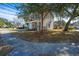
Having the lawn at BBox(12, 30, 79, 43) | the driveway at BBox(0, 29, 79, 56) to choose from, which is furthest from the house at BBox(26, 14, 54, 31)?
the driveway at BBox(0, 29, 79, 56)

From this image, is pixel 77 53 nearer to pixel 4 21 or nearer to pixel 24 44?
pixel 24 44

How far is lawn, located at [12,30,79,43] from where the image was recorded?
3.56m

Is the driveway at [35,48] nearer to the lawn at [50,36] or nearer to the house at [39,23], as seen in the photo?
the lawn at [50,36]

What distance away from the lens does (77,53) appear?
3545 millimetres

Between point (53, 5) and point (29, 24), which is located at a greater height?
point (53, 5)

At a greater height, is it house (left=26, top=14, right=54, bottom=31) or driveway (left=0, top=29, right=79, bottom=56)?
house (left=26, top=14, right=54, bottom=31)

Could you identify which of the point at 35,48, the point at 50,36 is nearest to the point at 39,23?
the point at 50,36

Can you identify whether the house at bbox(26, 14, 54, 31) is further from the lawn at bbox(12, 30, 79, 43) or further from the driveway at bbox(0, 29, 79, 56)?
the driveway at bbox(0, 29, 79, 56)

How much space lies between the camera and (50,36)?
11.7 feet

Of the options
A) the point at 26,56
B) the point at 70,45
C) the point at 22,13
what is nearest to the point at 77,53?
the point at 70,45

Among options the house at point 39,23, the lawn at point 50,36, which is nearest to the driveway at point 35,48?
the lawn at point 50,36

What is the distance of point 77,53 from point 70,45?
6.0 inches

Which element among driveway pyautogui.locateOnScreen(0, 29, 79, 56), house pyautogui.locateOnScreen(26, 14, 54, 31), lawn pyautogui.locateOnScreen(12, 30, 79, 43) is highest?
house pyautogui.locateOnScreen(26, 14, 54, 31)

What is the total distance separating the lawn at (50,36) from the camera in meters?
3.56
